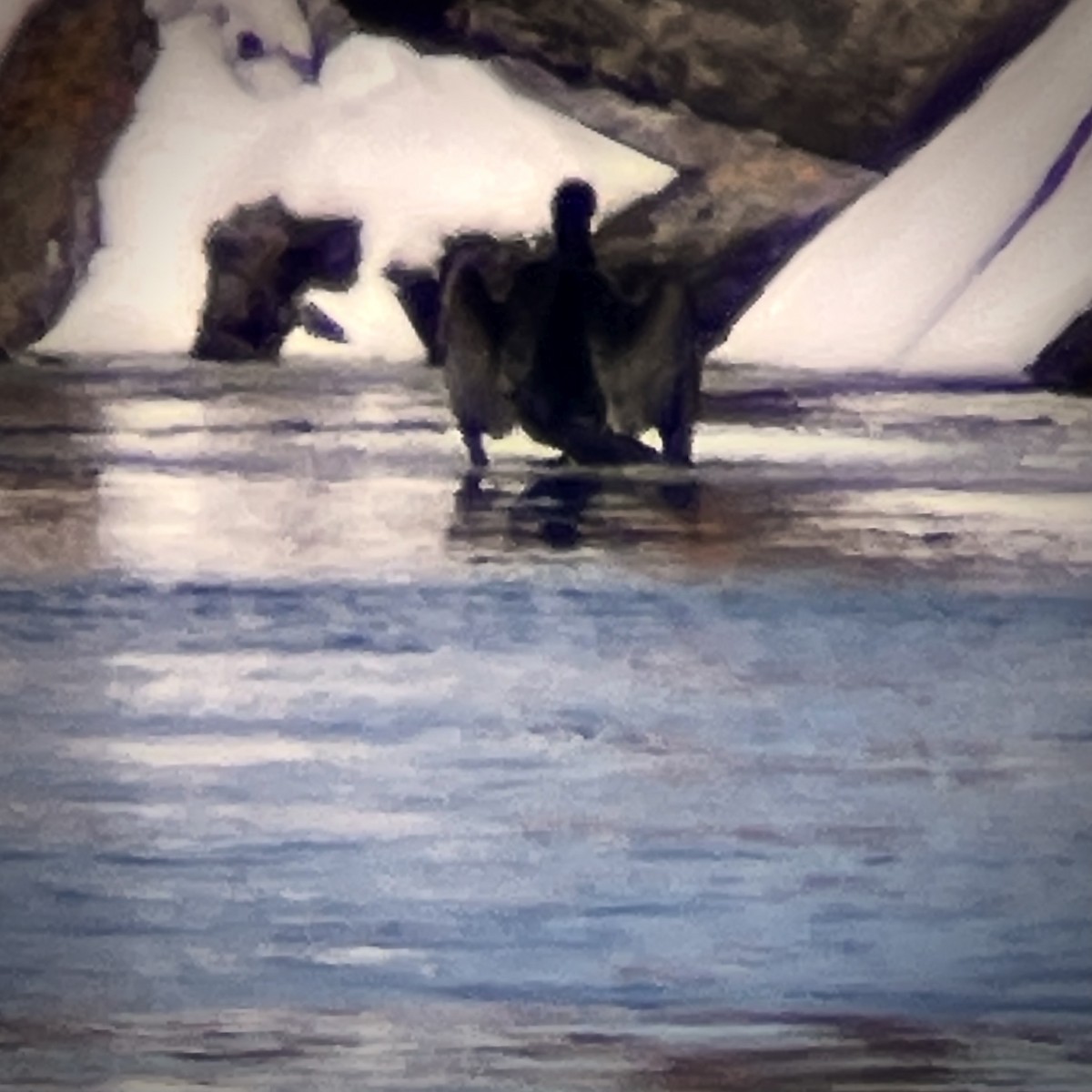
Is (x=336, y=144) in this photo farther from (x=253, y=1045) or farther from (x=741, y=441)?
(x=253, y=1045)

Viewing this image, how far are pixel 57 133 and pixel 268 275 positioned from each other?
0.23 metres

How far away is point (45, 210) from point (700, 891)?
0.83 metres

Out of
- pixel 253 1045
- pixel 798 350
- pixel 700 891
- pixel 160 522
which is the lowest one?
pixel 253 1045

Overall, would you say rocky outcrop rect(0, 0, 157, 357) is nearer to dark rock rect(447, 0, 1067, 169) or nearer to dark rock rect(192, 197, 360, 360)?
dark rock rect(192, 197, 360, 360)

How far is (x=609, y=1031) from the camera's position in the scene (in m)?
2.32

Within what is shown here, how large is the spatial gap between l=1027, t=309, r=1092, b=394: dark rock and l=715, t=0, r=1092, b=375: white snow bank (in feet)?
0.04

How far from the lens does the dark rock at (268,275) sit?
234cm

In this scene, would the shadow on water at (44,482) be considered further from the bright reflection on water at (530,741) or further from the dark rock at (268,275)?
the dark rock at (268,275)

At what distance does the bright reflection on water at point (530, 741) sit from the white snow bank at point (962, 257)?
0.04 metres

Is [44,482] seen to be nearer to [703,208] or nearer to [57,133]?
[57,133]

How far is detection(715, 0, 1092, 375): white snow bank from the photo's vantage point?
2346 millimetres

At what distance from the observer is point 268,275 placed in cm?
234

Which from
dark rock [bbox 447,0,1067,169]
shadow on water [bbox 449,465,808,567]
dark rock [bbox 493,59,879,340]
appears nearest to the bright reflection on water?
shadow on water [bbox 449,465,808,567]

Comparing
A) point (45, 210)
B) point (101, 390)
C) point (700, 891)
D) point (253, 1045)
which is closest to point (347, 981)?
point (253, 1045)
